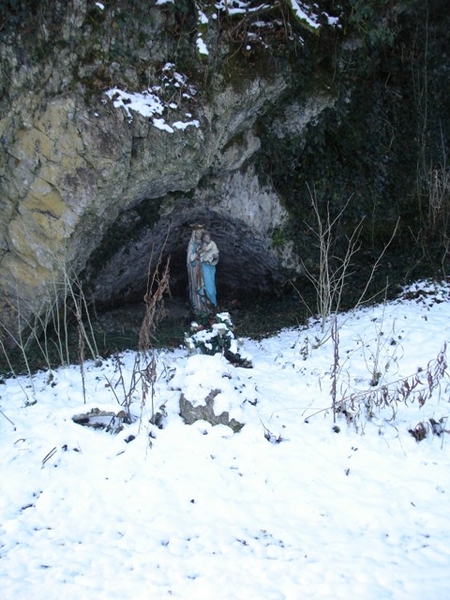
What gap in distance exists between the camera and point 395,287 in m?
9.11

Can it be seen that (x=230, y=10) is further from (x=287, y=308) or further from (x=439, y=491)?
(x=439, y=491)

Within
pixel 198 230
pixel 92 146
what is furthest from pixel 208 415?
pixel 92 146

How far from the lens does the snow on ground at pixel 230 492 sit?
388cm

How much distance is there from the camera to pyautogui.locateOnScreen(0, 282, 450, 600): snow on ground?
12.7ft

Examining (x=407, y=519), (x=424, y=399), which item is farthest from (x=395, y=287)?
(x=407, y=519)

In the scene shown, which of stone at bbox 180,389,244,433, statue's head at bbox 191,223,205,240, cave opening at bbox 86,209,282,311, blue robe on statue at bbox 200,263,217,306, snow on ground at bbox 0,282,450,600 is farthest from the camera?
cave opening at bbox 86,209,282,311

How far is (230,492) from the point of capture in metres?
4.94

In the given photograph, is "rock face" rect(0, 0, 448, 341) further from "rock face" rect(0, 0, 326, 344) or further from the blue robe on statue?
the blue robe on statue

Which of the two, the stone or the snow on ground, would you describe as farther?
the stone

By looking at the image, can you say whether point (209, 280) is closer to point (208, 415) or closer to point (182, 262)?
point (182, 262)

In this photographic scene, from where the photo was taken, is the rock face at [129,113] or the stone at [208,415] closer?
the stone at [208,415]

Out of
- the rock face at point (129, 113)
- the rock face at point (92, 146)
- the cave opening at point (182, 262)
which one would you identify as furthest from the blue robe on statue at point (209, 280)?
the rock face at point (92, 146)

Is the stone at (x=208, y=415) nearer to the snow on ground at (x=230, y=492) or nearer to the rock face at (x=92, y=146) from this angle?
the snow on ground at (x=230, y=492)

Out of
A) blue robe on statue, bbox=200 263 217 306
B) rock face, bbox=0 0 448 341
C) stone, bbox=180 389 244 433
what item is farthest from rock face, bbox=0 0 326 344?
stone, bbox=180 389 244 433
